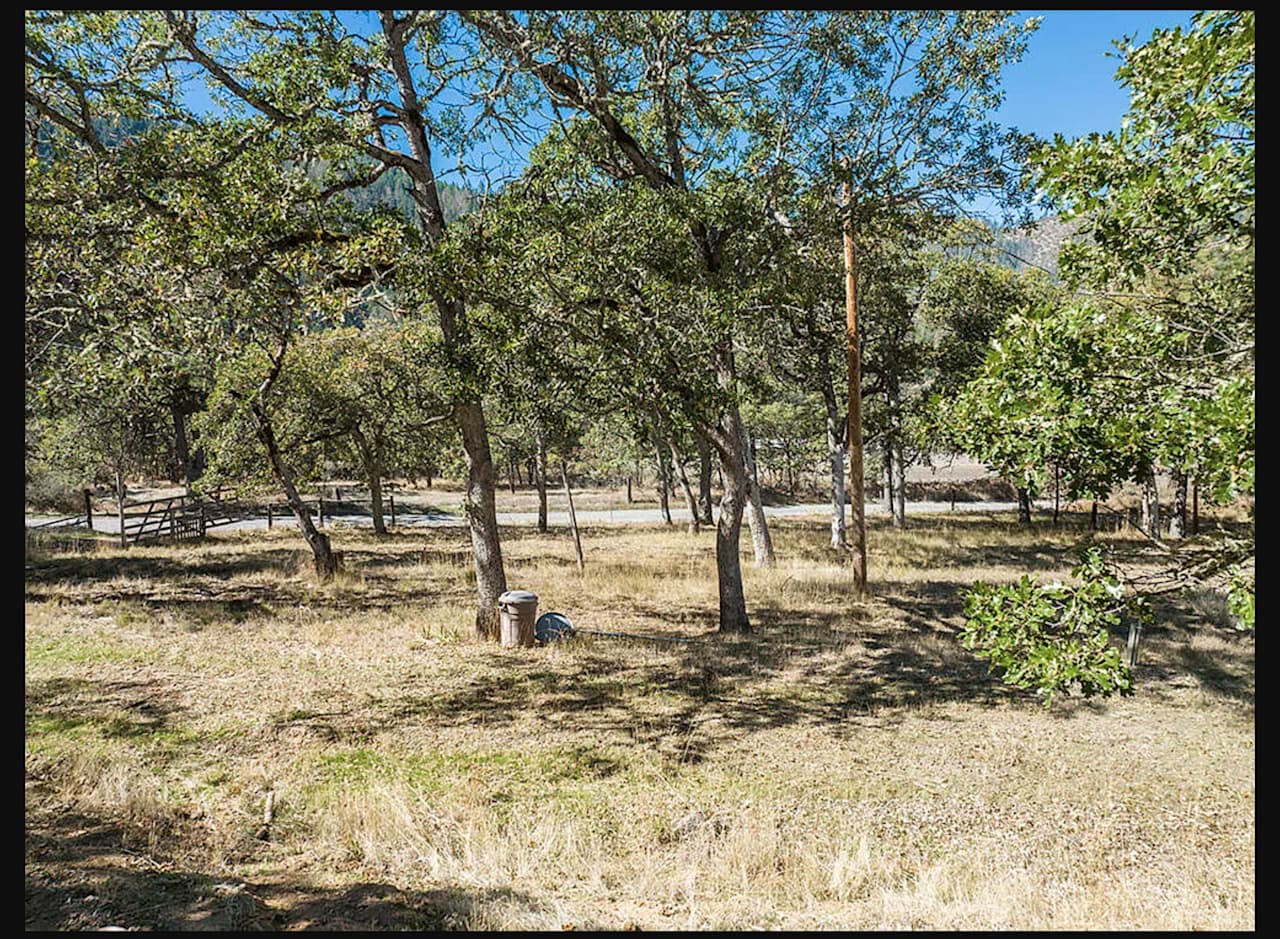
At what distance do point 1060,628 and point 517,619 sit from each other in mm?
8557

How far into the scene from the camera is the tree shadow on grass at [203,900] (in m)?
3.77

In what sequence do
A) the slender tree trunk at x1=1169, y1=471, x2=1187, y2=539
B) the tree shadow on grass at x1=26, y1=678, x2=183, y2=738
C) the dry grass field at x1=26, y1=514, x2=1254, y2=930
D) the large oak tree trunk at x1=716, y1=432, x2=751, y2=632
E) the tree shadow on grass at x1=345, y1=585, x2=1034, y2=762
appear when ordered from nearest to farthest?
the dry grass field at x1=26, y1=514, x2=1254, y2=930 < the tree shadow on grass at x1=26, y1=678, x2=183, y2=738 < the tree shadow on grass at x1=345, y1=585, x2=1034, y2=762 < the large oak tree trunk at x1=716, y1=432, x2=751, y2=632 < the slender tree trunk at x1=1169, y1=471, x2=1187, y2=539

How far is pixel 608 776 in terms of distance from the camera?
6645mm

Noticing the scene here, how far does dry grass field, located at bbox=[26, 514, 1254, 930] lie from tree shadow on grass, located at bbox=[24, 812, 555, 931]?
26 mm

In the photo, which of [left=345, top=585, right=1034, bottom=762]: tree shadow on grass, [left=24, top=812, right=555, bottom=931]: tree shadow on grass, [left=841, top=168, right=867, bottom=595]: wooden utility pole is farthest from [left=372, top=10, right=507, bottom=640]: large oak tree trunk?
[left=841, top=168, right=867, bottom=595]: wooden utility pole

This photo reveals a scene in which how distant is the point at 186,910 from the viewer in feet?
12.8

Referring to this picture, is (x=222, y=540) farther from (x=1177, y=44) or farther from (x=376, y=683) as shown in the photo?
(x=1177, y=44)

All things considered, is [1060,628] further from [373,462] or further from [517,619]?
[373,462]

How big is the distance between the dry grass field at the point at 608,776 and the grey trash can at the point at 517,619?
0.35 metres

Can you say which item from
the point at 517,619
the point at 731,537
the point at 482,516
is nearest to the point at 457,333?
the point at 482,516

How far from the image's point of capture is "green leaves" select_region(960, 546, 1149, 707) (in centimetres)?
391

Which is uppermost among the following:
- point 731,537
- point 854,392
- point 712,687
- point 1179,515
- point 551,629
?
point 854,392

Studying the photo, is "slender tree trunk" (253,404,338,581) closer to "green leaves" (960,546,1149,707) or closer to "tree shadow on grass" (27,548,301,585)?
"tree shadow on grass" (27,548,301,585)

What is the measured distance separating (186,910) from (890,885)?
4547 millimetres
